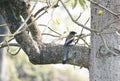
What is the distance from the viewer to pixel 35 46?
398cm

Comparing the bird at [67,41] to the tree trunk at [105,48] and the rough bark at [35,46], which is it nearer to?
the rough bark at [35,46]

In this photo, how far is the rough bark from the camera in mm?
3896

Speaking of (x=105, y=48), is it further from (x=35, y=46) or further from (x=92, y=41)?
(x=35, y=46)

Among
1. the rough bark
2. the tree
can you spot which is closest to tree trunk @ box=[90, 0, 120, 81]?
the tree

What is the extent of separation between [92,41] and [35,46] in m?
0.39

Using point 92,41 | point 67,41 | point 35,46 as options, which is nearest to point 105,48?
point 92,41

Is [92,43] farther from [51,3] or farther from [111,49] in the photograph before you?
[51,3]

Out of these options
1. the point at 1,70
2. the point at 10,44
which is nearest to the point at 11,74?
the point at 1,70

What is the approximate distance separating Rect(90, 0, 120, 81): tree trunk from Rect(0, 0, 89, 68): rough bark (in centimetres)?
16

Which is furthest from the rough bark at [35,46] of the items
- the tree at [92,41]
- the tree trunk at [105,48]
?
the tree trunk at [105,48]

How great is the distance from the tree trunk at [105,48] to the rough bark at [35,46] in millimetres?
161

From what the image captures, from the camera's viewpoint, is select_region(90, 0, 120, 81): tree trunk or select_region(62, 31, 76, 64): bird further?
select_region(62, 31, 76, 64): bird

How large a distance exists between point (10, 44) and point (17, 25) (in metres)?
0.30

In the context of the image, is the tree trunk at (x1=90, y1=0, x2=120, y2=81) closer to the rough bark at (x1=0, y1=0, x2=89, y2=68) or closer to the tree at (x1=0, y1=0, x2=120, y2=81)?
the tree at (x1=0, y1=0, x2=120, y2=81)
